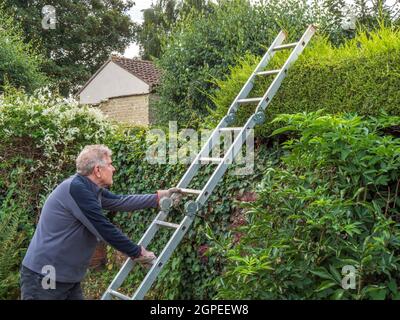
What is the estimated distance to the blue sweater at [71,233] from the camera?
11.7 ft

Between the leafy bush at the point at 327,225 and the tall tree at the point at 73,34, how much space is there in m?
23.4

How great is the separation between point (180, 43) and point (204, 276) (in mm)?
7292

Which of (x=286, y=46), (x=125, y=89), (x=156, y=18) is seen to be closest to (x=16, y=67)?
(x=125, y=89)

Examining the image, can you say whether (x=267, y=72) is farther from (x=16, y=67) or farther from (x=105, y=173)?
(x=16, y=67)

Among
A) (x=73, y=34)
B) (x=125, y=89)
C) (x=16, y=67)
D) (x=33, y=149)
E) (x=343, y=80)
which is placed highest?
(x=73, y=34)

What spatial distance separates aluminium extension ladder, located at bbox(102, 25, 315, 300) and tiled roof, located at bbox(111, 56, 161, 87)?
16257mm

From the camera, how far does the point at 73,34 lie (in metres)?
28.0

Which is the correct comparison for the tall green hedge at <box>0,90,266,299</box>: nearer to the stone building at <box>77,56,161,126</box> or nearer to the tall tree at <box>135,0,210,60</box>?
the stone building at <box>77,56,161,126</box>

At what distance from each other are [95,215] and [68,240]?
279 mm

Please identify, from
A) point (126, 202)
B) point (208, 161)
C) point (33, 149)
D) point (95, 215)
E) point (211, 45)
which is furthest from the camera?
point (211, 45)

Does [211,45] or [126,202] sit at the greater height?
[211,45]

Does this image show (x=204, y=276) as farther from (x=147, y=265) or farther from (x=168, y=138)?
(x=168, y=138)

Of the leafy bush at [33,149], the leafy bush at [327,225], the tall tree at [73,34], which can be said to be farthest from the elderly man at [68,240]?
the tall tree at [73,34]

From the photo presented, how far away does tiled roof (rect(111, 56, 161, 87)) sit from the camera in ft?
70.6
